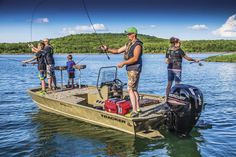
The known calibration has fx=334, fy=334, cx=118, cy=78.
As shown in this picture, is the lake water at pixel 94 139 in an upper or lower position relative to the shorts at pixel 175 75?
lower

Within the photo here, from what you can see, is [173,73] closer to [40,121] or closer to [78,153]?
[78,153]

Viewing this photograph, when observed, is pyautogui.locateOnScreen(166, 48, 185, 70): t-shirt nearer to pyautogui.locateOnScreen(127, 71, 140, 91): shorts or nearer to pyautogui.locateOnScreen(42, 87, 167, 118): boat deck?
pyautogui.locateOnScreen(42, 87, 167, 118): boat deck

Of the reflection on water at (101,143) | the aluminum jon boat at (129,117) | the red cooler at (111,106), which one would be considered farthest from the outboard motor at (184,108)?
the red cooler at (111,106)

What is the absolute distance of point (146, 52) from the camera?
10562 cm

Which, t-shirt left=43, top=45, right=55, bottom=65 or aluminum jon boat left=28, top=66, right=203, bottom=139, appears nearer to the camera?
aluminum jon boat left=28, top=66, right=203, bottom=139

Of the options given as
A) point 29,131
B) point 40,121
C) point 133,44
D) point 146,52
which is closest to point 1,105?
point 40,121

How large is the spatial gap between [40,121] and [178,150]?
5558mm

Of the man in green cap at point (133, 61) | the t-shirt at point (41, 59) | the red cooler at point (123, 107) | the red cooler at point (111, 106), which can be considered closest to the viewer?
the man in green cap at point (133, 61)

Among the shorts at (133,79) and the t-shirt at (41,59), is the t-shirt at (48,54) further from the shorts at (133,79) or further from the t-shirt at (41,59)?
the shorts at (133,79)

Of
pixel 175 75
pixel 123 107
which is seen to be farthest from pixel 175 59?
pixel 123 107

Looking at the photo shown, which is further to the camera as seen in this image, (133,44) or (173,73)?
(173,73)

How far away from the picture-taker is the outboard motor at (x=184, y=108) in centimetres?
868

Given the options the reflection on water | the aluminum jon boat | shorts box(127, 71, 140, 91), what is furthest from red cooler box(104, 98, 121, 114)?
shorts box(127, 71, 140, 91)

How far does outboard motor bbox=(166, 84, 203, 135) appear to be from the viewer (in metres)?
8.68
